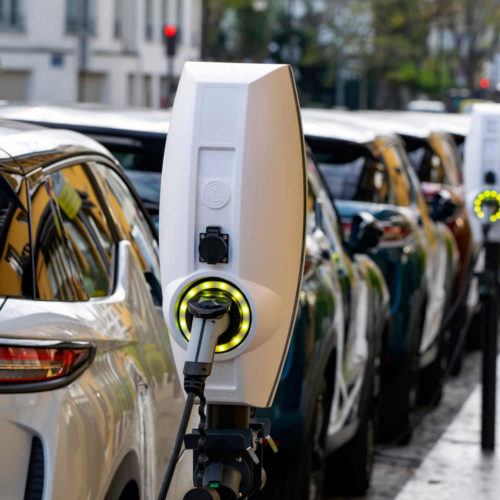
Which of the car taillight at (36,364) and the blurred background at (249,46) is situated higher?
the blurred background at (249,46)

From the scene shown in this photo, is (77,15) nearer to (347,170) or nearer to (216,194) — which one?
(347,170)

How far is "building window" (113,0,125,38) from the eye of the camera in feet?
160

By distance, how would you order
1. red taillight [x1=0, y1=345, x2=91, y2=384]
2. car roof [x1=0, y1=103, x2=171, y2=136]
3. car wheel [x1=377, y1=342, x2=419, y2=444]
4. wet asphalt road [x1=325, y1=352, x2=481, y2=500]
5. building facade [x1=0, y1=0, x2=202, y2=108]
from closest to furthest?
1. red taillight [x1=0, y1=345, x2=91, y2=384]
2. car roof [x1=0, y1=103, x2=171, y2=136]
3. wet asphalt road [x1=325, y1=352, x2=481, y2=500]
4. car wheel [x1=377, y1=342, x2=419, y2=444]
5. building facade [x1=0, y1=0, x2=202, y2=108]

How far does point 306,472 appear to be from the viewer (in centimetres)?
537

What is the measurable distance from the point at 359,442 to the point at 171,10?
1947 inches

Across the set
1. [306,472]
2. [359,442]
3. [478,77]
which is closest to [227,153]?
[306,472]

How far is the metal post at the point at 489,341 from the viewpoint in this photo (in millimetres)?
7797

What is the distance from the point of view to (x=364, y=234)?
686 cm

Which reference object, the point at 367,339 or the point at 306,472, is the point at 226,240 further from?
the point at 367,339

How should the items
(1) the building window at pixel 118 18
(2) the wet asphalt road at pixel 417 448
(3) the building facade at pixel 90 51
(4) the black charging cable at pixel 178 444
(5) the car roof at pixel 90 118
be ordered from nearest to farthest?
(4) the black charging cable at pixel 178 444 < (5) the car roof at pixel 90 118 < (2) the wet asphalt road at pixel 417 448 < (3) the building facade at pixel 90 51 < (1) the building window at pixel 118 18

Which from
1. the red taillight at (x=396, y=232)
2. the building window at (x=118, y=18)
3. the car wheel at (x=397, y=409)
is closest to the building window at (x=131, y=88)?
the building window at (x=118, y=18)

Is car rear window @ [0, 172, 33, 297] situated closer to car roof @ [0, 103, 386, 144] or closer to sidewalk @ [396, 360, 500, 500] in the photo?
car roof @ [0, 103, 386, 144]

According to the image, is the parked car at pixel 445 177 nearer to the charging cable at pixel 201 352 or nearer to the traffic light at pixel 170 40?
the charging cable at pixel 201 352

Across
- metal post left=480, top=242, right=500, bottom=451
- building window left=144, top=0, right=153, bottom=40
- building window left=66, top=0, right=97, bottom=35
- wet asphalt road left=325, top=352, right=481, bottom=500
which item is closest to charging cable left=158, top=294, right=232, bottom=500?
wet asphalt road left=325, top=352, right=481, bottom=500
